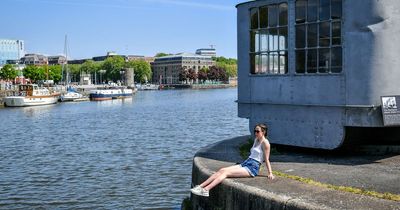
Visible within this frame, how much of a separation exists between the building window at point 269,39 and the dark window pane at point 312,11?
874mm

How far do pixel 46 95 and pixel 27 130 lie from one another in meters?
56.3

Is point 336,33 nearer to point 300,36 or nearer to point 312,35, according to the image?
point 312,35

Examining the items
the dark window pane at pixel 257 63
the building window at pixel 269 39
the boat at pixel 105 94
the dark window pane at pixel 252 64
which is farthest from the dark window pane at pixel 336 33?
the boat at pixel 105 94

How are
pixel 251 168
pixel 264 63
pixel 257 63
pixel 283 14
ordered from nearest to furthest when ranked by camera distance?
pixel 251 168, pixel 283 14, pixel 264 63, pixel 257 63

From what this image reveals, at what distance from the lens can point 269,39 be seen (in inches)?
669

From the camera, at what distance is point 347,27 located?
14.5 meters

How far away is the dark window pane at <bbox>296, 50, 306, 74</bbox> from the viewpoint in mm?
15812

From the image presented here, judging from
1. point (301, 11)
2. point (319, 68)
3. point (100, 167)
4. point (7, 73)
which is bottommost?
point (100, 167)

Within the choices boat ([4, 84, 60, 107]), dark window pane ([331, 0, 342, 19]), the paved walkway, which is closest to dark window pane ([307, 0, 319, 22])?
dark window pane ([331, 0, 342, 19])

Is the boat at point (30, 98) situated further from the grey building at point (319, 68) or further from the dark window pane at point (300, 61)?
the dark window pane at point (300, 61)

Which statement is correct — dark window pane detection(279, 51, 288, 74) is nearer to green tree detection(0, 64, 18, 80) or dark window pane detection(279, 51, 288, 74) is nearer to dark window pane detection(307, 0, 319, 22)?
dark window pane detection(307, 0, 319, 22)

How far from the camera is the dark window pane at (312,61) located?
609 inches

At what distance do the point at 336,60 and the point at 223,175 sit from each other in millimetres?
5345

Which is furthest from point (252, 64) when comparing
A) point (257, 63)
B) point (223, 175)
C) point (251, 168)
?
point (223, 175)
